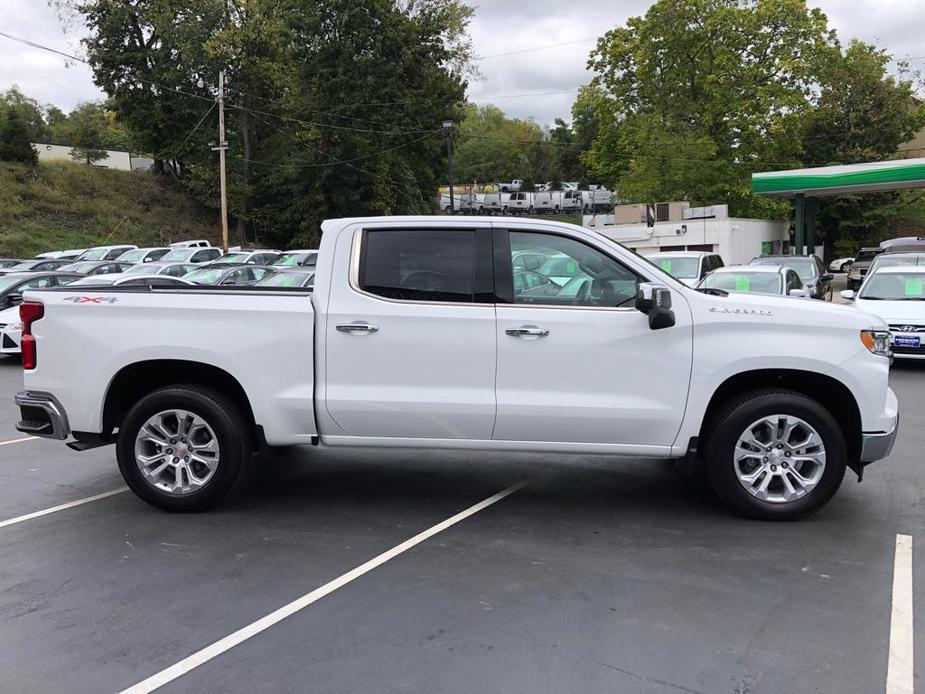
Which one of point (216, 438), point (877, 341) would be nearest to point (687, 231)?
point (877, 341)

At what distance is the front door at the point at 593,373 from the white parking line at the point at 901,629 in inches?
57.7

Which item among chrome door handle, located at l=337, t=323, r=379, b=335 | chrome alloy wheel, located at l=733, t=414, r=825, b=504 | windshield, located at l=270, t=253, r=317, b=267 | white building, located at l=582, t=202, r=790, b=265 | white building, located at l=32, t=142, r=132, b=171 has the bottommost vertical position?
chrome alloy wheel, located at l=733, t=414, r=825, b=504

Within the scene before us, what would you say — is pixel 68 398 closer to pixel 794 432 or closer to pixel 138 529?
pixel 138 529

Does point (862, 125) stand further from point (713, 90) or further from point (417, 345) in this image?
point (417, 345)

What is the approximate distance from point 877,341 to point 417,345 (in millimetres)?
2995

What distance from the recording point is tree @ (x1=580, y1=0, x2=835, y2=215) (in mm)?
38906

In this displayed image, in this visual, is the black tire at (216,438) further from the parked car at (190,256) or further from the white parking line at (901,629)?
the parked car at (190,256)

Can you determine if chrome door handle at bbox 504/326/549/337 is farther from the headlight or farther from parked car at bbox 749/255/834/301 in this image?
parked car at bbox 749/255/834/301

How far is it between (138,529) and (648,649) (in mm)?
3420

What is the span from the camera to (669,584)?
4266 millimetres

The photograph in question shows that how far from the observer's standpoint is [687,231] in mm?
34438

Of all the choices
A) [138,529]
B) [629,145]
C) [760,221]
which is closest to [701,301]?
[138,529]

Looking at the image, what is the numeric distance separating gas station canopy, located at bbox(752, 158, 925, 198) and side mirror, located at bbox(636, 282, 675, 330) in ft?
86.0

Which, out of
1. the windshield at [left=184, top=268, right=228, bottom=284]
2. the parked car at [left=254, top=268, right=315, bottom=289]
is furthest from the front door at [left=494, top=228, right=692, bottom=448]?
the windshield at [left=184, top=268, right=228, bottom=284]
